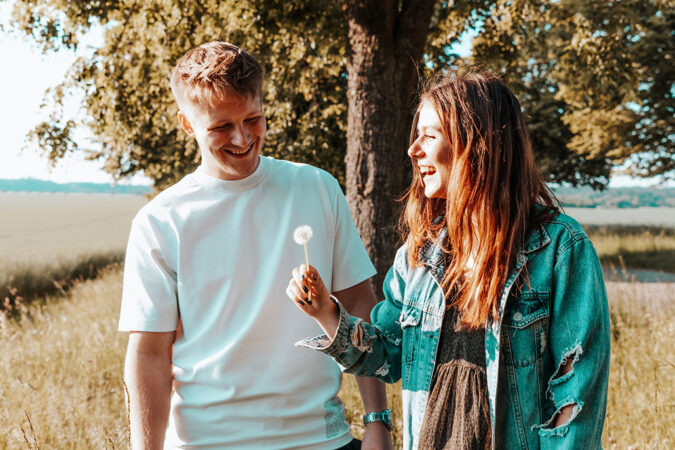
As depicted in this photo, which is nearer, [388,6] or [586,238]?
[586,238]

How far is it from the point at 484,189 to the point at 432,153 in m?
0.21

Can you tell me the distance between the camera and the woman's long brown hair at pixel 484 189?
1792 mm

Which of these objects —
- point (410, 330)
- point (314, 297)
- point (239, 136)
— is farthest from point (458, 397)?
point (239, 136)

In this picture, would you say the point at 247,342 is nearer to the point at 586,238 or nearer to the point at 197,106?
the point at 197,106

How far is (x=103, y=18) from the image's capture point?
26.9 ft

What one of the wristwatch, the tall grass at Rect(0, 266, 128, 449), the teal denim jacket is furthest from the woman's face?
the tall grass at Rect(0, 266, 128, 449)

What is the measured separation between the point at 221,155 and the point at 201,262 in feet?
1.18

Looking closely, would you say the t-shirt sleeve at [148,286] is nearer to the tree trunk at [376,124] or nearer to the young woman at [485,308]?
the young woman at [485,308]

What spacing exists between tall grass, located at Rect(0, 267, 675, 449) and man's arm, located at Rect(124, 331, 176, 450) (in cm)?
121

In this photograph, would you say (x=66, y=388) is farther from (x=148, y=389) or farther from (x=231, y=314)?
(x=231, y=314)

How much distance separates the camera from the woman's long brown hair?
5.88ft

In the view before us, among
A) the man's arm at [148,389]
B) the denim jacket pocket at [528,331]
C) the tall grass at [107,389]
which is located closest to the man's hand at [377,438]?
the denim jacket pocket at [528,331]

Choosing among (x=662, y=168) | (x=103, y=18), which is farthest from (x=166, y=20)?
(x=662, y=168)

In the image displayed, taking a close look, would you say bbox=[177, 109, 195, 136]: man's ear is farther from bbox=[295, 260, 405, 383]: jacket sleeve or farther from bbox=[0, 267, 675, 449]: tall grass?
bbox=[0, 267, 675, 449]: tall grass
